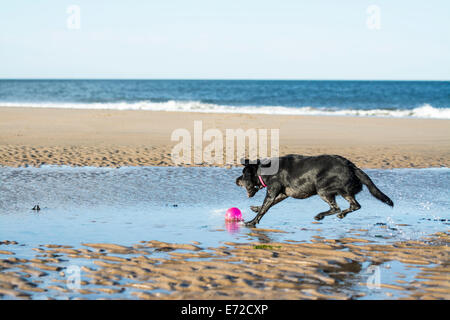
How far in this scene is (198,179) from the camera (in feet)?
43.4

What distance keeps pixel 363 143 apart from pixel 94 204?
12242 mm

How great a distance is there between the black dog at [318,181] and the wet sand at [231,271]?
126 cm

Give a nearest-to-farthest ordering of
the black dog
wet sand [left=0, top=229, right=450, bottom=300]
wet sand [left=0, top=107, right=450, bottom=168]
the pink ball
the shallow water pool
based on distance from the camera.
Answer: wet sand [left=0, top=229, right=450, bottom=300]
the shallow water pool
the black dog
the pink ball
wet sand [left=0, top=107, right=450, bottom=168]

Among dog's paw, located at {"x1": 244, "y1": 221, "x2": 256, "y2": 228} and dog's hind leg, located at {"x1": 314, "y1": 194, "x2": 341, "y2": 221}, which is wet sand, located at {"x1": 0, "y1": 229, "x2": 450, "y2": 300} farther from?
dog's hind leg, located at {"x1": 314, "y1": 194, "x2": 341, "y2": 221}

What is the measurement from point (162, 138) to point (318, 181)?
12.3 meters

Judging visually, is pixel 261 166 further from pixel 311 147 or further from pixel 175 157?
pixel 311 147

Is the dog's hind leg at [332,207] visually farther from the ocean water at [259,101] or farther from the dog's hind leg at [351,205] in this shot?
the ocean water at [259,101]

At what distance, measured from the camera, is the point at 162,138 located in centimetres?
2072

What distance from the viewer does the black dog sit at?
348 inches

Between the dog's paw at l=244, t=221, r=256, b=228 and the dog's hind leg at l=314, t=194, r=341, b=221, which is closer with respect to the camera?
the dog's paw at l=244, t=221, r=256, b=228

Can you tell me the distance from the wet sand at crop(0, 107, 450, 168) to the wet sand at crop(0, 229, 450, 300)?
8075 millimetres

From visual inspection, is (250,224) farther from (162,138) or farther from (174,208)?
(162,138)

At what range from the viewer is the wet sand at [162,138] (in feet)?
52.7

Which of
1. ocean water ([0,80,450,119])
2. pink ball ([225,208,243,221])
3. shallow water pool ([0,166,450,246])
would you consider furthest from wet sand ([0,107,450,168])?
ocean water ([0,80,450,119])
